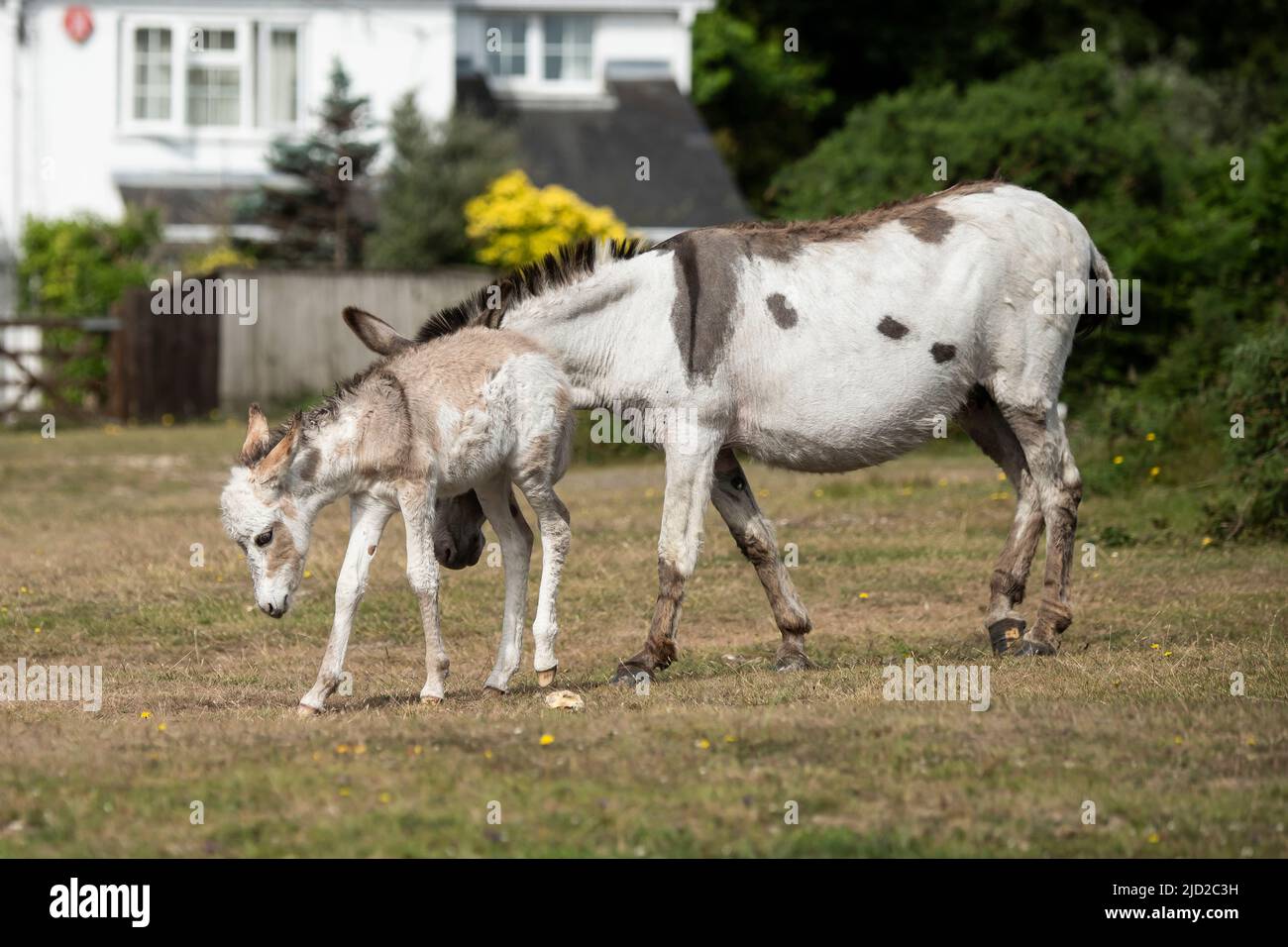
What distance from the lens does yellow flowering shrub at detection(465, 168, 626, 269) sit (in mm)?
31109

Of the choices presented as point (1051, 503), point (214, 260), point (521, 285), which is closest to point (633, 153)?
point (214, 260)

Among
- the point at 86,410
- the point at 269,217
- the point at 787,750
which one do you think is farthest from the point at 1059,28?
the point at 787,750

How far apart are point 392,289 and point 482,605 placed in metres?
16.6

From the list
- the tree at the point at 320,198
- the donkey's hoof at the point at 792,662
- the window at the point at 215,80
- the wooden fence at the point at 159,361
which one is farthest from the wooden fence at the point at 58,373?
the donkey's hoof at the point at 792,662

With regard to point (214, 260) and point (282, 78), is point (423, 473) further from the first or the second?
point (282, 78)

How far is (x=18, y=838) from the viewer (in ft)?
22.7

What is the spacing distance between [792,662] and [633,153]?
26337 mm

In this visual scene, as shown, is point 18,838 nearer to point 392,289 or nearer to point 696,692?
point 696,692

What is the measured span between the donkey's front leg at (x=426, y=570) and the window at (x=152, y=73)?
2865 centimetres

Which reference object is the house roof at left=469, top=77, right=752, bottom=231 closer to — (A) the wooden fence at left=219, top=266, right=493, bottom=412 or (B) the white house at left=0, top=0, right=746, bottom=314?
(B) the white house at left=0, top=0, right=746, bottom=314

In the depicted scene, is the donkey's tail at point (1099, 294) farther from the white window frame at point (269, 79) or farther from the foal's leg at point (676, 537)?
the white window frame at point (269, 79)

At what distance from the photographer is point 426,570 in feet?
30.6

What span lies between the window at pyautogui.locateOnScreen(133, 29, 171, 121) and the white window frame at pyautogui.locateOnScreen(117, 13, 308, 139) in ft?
0.44

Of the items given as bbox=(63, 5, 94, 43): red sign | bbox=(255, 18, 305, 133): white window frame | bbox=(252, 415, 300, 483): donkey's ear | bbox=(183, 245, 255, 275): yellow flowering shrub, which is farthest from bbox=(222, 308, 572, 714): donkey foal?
bbox=(63, 5, 94, 43): red sign
